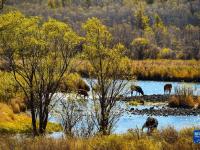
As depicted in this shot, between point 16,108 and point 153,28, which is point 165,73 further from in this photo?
point 153,28

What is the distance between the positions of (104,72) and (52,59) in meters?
2.73

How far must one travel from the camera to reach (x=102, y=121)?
1024 inches

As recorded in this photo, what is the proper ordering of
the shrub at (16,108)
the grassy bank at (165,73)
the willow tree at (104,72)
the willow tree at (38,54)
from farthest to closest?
the grassy bank at (165,73), the shrub at (16,108), the willow tree at (38,54), the willow tree at (104,72)

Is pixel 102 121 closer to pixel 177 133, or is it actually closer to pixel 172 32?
pixel 177 133

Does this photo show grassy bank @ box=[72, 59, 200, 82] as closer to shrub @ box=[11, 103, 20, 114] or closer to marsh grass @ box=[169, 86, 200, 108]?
marsh grass @ box=[169, 86, 200, 108]

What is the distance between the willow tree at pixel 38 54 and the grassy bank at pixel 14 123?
293cm

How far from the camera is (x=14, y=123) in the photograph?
108ft

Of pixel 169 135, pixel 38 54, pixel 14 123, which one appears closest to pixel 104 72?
pixel 38 54

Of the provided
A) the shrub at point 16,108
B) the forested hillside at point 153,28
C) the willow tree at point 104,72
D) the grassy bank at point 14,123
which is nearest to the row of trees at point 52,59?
the willow tree at point 104,72

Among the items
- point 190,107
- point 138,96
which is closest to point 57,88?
point 190,107

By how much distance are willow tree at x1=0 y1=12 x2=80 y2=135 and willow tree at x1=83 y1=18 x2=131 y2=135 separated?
4.20ft

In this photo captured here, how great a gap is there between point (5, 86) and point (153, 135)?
12267 millimetres

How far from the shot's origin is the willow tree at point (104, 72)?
26.6 meters

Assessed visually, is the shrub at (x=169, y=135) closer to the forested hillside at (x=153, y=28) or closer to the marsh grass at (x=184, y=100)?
the marsh grass at (x=184, y=100)
